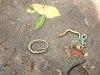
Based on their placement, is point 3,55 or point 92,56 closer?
point 3,55

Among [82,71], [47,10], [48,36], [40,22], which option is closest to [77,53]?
[82,71]

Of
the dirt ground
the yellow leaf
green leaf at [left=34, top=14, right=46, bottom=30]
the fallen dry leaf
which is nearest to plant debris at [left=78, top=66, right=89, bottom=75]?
the dirt ground

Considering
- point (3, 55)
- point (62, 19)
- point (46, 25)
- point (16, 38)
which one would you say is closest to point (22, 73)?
point (3, 55)

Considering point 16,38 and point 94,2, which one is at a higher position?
point 94,2

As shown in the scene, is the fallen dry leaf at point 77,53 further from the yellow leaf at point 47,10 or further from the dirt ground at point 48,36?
the yellow leaf at point 47,10

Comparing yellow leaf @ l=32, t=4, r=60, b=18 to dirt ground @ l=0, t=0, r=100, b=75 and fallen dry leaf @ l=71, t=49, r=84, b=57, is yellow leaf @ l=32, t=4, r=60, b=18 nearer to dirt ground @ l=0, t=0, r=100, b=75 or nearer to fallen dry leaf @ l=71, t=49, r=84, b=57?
dirt ground @ l=0, t=0, r=100, b=75

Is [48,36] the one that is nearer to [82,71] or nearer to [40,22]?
[40,22]

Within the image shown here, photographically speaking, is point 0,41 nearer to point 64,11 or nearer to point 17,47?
point 17,47

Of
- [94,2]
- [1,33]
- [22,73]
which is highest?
[94,2]

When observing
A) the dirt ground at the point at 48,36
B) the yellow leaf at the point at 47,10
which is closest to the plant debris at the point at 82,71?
the dirt ground at the point at 48,36
